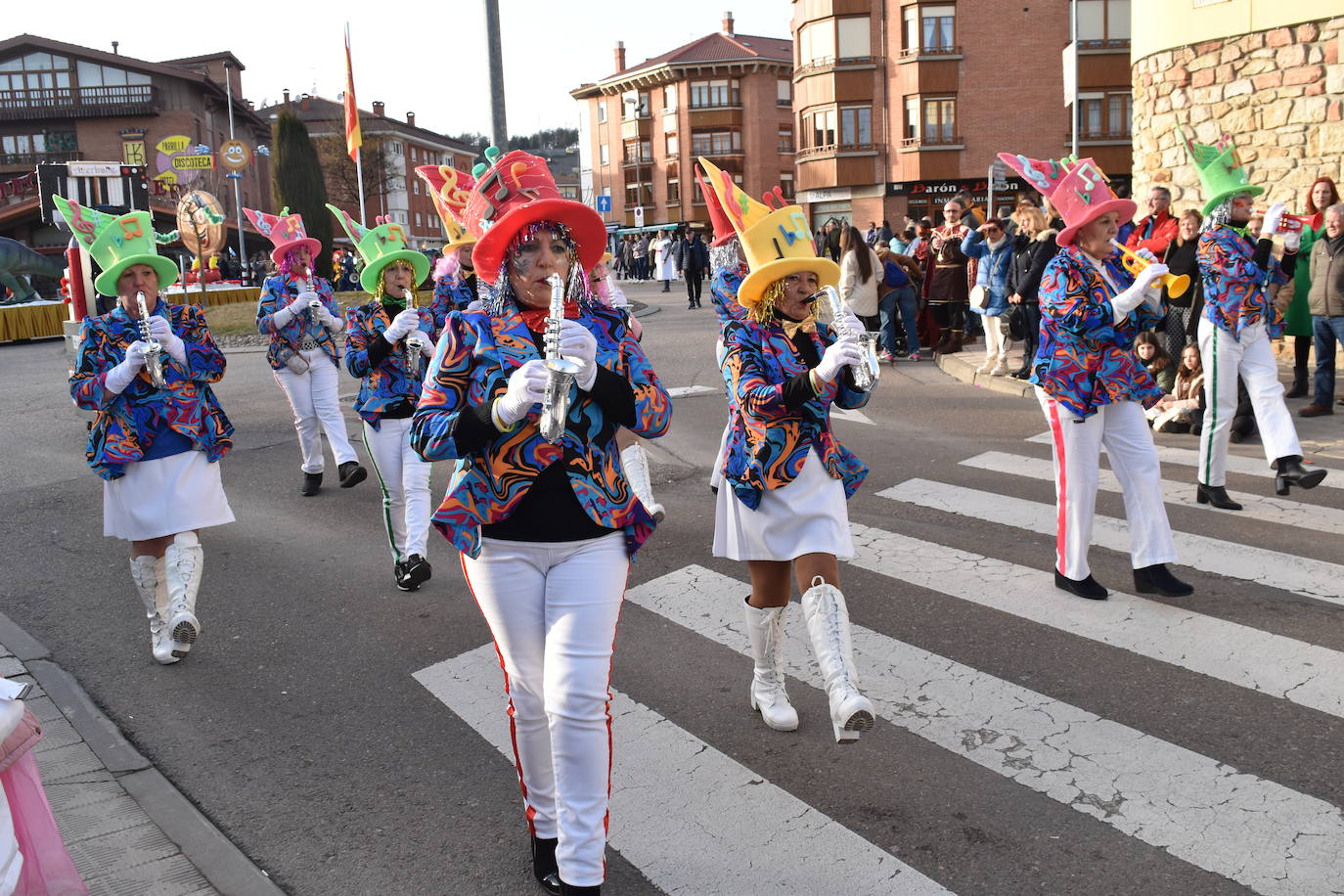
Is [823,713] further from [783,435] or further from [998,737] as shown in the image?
[783,435]

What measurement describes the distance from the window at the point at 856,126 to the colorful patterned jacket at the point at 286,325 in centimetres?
4236

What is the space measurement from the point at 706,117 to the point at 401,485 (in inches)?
2617

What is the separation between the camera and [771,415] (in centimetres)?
420

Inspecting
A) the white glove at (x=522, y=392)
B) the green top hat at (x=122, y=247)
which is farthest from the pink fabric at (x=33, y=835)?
the green top hat at (x=122, y=247)

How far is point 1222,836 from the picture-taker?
11.8 feet

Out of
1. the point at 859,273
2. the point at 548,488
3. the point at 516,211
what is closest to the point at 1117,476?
the point at 548,488

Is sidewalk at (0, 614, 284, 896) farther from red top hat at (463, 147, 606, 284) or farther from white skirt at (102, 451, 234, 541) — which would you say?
red top hat at (463, 147, 606, 284)

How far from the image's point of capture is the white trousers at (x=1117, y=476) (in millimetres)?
5754

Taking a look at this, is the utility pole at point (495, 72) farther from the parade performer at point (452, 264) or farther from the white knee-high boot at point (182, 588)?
the white knee-high boot at point (182, 588)

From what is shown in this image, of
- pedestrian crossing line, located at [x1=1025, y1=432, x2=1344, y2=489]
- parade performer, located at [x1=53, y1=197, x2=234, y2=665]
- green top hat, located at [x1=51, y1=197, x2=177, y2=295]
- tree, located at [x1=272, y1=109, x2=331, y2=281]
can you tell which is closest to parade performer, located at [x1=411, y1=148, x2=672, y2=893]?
parade performer, located at [x1=53, y1=197, x2=234, y2=665]

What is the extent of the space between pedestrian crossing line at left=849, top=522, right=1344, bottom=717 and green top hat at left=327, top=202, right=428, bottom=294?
10.8ft

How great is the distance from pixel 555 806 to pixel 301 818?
3.89 feet

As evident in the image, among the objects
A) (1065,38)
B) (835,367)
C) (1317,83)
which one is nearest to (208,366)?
(835,367)

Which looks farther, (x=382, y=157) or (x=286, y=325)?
(x=382, y=157)
